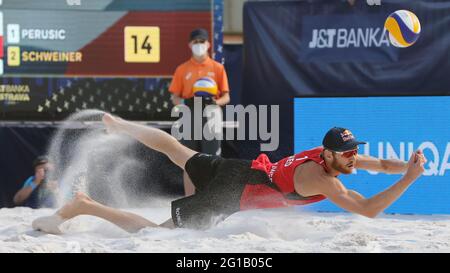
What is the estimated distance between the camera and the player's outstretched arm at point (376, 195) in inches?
214

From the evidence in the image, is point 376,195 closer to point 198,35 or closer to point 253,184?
point 253,184

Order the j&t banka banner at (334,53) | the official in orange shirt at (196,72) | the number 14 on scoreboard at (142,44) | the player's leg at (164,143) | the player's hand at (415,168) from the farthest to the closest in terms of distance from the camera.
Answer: the number 14 on scoreboard at (142,44)
the official in orange shirt at (196,72)
the j&t banka banner at (334,53)
the player's leg at (164,143)
the player's hand at (415,168)

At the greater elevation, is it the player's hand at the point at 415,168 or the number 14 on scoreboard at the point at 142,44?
the number 14 on scoreboard at the point at 142,44

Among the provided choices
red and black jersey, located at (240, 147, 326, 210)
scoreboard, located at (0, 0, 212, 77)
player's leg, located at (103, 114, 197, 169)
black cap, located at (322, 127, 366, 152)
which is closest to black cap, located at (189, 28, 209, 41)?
scoreboard, located at (0, 0, 212, 77)

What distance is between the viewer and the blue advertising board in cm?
832

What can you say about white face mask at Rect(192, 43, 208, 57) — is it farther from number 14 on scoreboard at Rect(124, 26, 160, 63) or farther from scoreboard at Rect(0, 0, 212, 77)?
number 14 on scoreboard at Rect(124, 26, 160, 63)

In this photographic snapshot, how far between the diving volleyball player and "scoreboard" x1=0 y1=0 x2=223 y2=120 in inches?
108

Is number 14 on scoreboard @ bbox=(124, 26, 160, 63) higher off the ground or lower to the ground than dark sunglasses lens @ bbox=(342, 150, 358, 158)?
higher

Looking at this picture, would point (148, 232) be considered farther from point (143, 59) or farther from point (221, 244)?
point (143, 59)

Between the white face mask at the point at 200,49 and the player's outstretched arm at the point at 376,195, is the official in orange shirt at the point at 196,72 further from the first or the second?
the player's outstretched arm at the point at 376,195

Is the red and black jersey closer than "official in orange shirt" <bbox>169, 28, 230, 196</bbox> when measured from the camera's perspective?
Yes

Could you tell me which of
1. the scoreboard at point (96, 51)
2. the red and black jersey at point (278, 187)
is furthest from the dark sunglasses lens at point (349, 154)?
the scoreboard at point (96, 51)

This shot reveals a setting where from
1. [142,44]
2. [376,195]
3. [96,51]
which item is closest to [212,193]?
[376,195]
